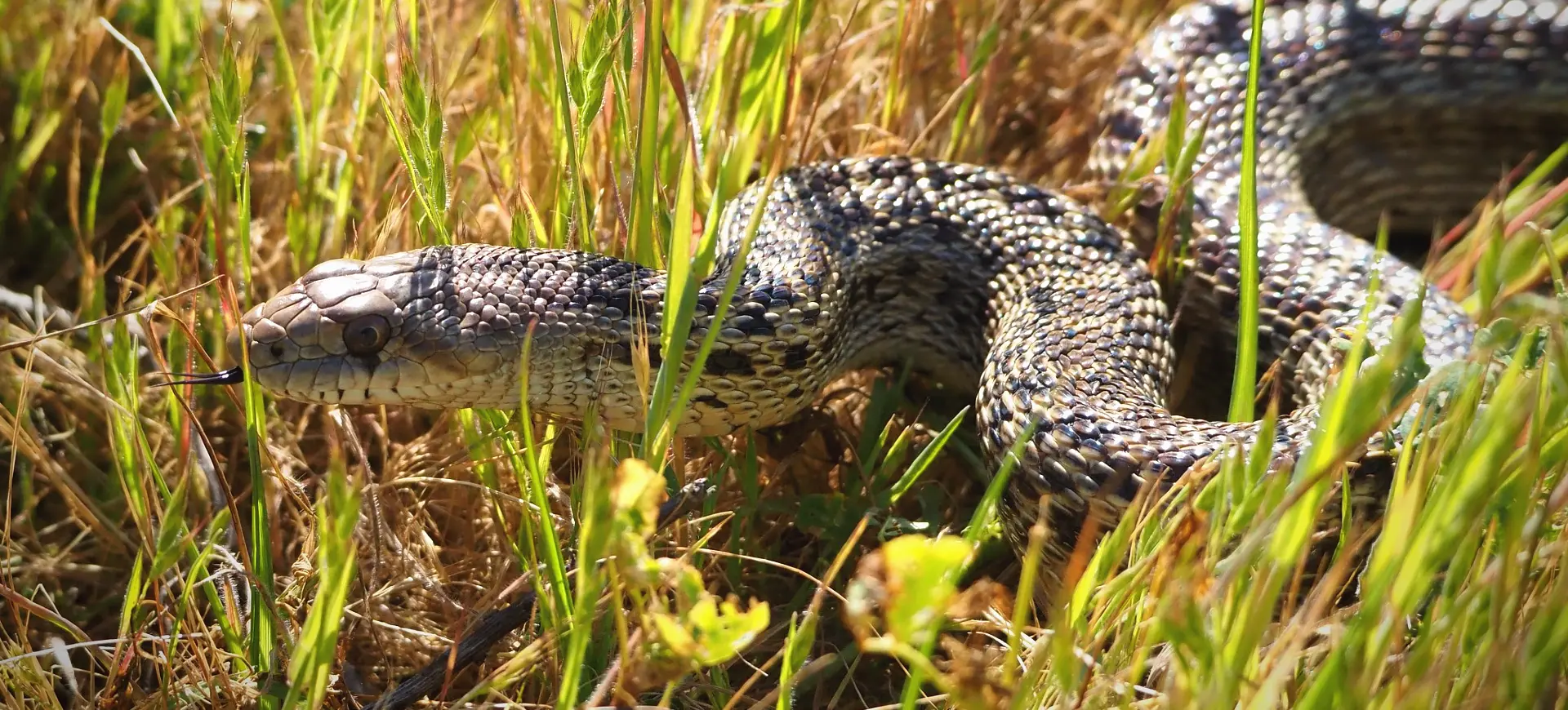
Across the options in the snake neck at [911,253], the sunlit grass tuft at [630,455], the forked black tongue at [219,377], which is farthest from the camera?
the snake neck at [911,253]

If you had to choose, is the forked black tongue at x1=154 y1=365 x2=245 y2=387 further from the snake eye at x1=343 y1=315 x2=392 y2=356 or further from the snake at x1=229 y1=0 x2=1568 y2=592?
the snake eye at x1=343 y1=315 x2=392 y2=356

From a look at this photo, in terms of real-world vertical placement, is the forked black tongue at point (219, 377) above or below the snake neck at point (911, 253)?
below

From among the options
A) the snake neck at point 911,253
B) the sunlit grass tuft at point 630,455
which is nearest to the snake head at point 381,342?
the sunlit grass tuft at point 630,455

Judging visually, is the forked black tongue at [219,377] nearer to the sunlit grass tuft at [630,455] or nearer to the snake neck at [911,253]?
the sunlit grass tuft at [630,455]

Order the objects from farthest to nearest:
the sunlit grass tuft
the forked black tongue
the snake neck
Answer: the snake neck → the forked black tongue → the sunlit grass tuft

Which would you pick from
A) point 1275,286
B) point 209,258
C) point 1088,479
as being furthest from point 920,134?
point 209,258

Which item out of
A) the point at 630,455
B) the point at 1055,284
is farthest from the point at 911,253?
the point at 630,455

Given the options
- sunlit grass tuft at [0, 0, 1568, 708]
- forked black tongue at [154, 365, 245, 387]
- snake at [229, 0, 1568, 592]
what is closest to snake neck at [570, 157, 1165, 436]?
snake at [229, 0, 1568, 592]

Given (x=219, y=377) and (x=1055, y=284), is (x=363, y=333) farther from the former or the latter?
(x=1055, y=284)
